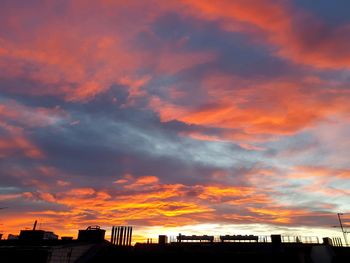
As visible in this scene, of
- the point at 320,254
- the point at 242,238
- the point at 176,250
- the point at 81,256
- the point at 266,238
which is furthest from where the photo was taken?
the point at 242,238

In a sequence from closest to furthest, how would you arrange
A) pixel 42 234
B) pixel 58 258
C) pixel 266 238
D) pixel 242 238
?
1. pixel 58 258
2. pixel 42 234
3. pixel 266 238
4. pixel 242 238

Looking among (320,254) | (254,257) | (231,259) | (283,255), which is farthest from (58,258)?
(320,254)

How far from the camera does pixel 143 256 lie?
114 ft

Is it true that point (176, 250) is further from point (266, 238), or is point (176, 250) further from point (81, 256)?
point (266, 238)

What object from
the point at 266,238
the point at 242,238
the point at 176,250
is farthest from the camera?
the point at 242,238

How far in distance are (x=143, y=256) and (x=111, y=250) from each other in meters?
4.32

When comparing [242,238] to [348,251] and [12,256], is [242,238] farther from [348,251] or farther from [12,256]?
[12,256]

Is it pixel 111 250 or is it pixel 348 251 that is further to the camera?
pixel 348 251

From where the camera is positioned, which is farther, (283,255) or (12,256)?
(283,255)

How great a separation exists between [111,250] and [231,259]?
48.2ft

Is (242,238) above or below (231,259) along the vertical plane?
above

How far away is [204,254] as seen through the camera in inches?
1367

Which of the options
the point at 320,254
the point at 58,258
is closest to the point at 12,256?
the point at 58,258

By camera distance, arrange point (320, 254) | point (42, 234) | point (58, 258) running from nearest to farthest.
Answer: point (58, 258), point (320, 254), point (42, 234)
